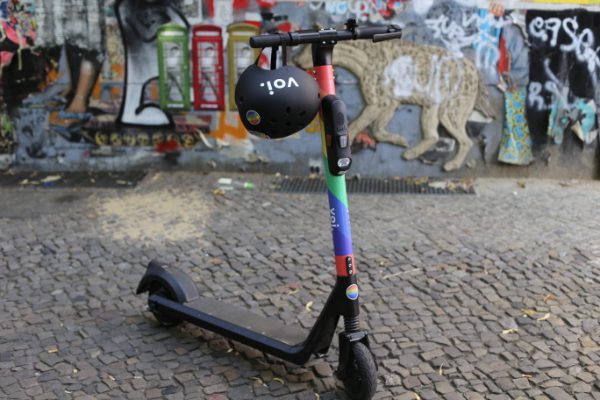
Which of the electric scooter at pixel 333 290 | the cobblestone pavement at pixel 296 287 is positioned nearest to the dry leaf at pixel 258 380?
the cobblestone pavement at pixel 296 287

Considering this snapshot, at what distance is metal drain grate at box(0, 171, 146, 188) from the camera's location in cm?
743

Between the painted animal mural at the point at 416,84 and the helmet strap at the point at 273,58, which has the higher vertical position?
the helmet strap at the point at 273,58

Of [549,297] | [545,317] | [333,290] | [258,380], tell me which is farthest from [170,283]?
[549,297]

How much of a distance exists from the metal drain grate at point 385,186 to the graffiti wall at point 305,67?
188 millimetres

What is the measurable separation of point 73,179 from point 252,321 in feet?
14.3

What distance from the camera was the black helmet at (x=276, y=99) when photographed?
315 centimetres

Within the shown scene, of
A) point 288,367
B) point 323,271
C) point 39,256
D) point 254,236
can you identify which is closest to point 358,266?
point 323,271

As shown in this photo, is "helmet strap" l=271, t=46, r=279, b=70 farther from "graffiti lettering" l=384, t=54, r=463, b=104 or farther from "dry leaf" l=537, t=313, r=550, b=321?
"graffiti lettering" l=384, t=54, r=463, b=104

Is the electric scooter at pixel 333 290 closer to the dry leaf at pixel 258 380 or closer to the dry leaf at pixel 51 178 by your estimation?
the dry leaf at pixel 258 380

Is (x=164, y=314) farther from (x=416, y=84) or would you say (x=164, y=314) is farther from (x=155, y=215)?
(x=416, y=84)

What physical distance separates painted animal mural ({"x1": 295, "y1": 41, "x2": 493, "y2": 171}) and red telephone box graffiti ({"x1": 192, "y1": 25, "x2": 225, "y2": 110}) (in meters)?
0.90

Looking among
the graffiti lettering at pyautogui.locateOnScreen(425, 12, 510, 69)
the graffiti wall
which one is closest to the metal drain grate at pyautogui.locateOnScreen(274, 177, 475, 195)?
the graffiti wall

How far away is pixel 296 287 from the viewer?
488cm

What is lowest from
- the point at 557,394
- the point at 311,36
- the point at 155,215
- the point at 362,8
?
the point at 557,394
